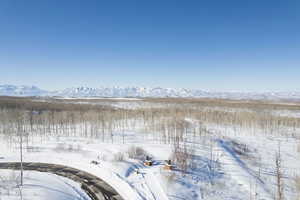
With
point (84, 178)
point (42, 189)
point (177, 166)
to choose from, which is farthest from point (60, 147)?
point (177, 166)

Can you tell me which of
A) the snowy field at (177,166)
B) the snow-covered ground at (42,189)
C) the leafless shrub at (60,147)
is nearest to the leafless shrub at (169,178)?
the snowy field at (177,166)

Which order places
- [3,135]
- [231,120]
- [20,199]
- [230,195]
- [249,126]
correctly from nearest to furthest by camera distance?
[20,199] < [230,195] < [3,135] < [249,126] < [231,120]

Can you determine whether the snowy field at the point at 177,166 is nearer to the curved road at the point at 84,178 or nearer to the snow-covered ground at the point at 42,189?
the snow-covered ground at the point at 42,189

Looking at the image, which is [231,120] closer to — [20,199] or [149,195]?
[149,195]

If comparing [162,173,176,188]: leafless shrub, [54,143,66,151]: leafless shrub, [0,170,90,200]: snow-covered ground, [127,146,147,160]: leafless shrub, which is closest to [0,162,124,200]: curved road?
[0,170,90,200]: snow-covered ground

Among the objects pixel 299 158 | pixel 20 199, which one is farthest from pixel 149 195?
pixel 299 158

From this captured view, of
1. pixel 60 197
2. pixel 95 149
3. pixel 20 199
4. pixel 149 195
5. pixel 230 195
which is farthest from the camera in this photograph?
pixel 95 149

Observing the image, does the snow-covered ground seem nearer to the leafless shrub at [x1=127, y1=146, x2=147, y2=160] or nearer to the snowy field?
the snowy field

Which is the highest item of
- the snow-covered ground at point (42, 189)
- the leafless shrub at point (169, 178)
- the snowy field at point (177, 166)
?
the snow-covered ground at point (42, 189)

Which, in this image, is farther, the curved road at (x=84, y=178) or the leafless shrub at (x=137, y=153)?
the leafless shrub at (x=137, y=153)
